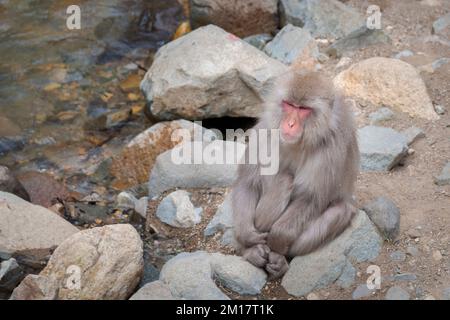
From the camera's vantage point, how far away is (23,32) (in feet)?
32.6

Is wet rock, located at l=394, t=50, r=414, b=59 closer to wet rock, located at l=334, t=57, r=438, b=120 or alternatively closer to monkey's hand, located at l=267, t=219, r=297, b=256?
wet rock, located at l=334, t=57, r=438, b=120

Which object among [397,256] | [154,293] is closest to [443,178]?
[397,256]

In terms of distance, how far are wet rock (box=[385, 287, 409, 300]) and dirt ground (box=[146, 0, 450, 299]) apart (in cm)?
5

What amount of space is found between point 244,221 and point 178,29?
537 cm

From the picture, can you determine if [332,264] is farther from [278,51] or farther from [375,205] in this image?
[278,51]

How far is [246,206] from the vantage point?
16.9 feet

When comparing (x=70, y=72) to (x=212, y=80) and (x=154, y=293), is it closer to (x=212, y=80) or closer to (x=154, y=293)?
(x=212, y=80)

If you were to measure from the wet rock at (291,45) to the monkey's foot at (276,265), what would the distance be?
3.75m

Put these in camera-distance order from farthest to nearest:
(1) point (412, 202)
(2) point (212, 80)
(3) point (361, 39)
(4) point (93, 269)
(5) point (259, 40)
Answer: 1. (5) point (259, 40)
2. (3) point (361, 39)
3. (2) point (212, 80)
4. (1) point (412, 202)
5. (4) point (93, 269)

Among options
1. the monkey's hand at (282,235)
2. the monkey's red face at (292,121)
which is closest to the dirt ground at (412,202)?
the monkey's hand at (282,235)

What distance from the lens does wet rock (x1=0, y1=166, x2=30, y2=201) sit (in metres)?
6.59

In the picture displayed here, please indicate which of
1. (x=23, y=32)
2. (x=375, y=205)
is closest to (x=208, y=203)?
(x=375, y=205)

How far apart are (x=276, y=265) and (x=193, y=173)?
5.67ft

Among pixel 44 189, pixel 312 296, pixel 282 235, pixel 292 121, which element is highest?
pixel 292 121
